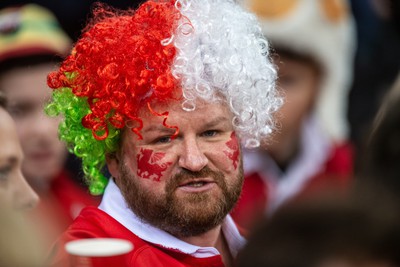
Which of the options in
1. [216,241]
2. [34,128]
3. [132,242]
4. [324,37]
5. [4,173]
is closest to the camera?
[132,242]

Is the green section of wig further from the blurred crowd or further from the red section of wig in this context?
the blurred crowd

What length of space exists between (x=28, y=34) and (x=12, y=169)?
2.16 m

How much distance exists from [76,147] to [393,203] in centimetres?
211

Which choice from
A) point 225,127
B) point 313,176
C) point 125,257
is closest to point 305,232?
point 125,257

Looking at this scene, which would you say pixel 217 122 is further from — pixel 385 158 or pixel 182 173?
pixel 385 158

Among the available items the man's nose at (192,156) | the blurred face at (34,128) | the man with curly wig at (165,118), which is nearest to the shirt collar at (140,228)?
the man with curly wig at (165,118)

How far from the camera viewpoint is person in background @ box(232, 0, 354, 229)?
20.1 ft

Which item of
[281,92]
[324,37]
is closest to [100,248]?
[281,92]

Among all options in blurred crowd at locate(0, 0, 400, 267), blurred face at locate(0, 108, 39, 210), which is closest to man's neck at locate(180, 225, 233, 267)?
blurred crowd at locate(0, 0, 400, 267)

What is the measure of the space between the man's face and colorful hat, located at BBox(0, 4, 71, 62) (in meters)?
2.35

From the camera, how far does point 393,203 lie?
1.57 meters

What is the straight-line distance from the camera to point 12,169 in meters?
3.73

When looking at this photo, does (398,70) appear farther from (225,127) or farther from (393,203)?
(393,203)

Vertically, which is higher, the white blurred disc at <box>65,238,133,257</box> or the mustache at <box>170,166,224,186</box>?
the white blurred disc at <box>65,238,133,257</box>
